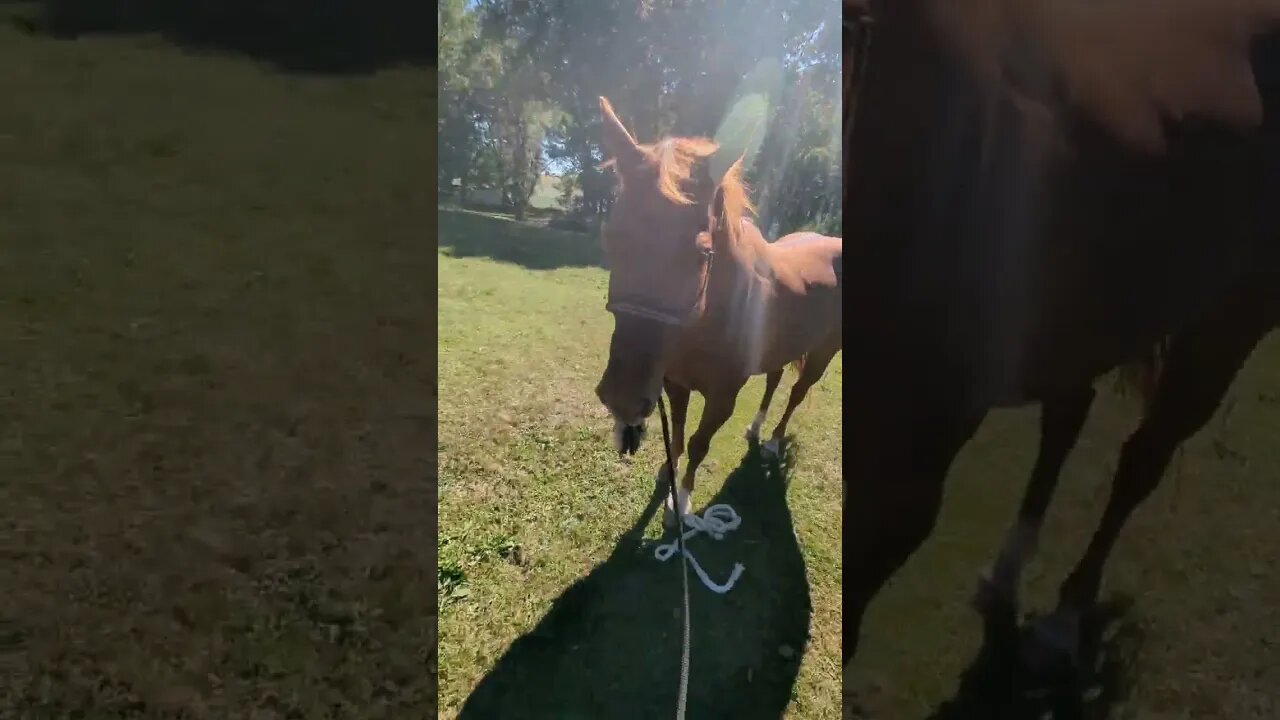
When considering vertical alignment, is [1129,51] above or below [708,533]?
above

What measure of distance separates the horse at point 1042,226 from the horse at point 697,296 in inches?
5.0

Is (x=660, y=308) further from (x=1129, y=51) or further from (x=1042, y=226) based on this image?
(x=1129, y=51)

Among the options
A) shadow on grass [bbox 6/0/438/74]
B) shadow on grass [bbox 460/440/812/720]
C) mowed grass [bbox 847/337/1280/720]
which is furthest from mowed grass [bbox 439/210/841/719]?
shadow on grass [bbox 6/0/438/74]

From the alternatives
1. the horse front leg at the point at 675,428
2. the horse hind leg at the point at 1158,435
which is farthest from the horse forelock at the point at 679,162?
the horse hind leg at the point at 1158,435

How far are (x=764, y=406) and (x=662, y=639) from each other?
558 mm

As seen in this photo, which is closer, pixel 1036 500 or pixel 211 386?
pixel 1036 500

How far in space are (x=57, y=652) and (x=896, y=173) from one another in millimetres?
2156

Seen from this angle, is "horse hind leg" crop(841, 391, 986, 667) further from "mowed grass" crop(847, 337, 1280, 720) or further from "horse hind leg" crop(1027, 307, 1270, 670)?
"horse hind leg" crop(1027, 307, 1270, 670)

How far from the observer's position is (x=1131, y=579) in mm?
1524

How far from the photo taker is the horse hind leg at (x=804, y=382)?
1395 millimetres

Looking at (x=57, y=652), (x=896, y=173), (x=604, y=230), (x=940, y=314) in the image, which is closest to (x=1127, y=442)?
(x=940, y=314)

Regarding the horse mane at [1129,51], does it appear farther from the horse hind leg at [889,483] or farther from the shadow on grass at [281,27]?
the shadow on grass at [281,27]

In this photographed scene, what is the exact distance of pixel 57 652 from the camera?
146 cm

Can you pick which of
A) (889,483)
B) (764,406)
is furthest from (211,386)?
(889,483)
